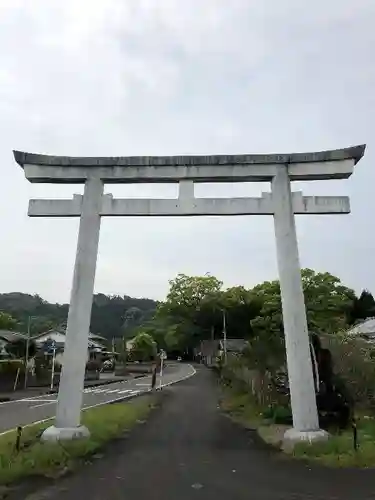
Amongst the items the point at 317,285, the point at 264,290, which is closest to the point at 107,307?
the point at 264,290

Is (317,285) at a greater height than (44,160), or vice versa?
(317,285)

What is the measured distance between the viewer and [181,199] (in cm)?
1130

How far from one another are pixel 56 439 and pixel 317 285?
39879 millimetres

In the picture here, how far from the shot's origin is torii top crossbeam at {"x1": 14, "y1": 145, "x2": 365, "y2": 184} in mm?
11305

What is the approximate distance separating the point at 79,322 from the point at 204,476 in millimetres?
4217

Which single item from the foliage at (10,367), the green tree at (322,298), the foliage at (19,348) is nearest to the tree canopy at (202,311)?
the green tree at (322,298)

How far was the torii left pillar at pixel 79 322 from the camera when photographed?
10.4 meters

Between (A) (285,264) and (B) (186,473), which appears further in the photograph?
(A) (285,264)

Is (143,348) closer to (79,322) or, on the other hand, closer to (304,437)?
(79,322)

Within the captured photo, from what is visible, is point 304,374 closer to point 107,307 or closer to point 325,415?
point 325,415

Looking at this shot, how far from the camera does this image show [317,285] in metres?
47.1

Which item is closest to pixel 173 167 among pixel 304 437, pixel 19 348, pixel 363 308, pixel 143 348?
pixel 304 437

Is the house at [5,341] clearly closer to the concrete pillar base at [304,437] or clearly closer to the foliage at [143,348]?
the foliage at [143,348]

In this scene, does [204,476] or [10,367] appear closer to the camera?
[204,476]
